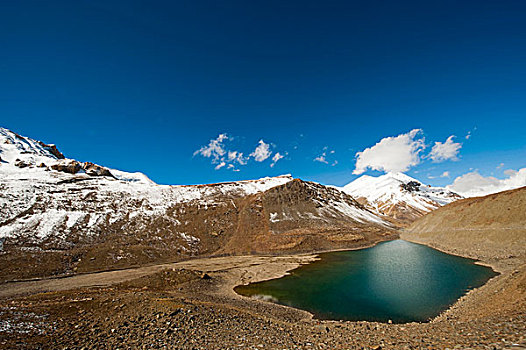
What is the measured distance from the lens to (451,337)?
12797 mm

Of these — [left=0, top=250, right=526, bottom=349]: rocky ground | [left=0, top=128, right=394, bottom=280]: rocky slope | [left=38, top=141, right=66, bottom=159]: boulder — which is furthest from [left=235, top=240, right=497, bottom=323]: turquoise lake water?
[left=38, top=141, right=66, bottom=159]: boulder

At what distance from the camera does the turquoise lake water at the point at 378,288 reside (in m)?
25.8

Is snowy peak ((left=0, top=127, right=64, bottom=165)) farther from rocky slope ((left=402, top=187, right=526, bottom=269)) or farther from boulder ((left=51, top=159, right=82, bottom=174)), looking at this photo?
rocky slope ((left=402, top=187, right=526, bottom=269))

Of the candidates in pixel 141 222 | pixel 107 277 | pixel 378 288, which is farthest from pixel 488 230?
pixel 141 222

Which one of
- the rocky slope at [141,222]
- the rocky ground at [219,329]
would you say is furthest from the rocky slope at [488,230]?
the rocky ground at [219,329]

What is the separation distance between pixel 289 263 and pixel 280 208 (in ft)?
170

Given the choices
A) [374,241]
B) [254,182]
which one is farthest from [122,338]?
[254,182]

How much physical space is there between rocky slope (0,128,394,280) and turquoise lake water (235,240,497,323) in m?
32.0

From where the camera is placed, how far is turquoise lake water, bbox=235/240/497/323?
84.6ft

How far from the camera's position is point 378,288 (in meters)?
34.1

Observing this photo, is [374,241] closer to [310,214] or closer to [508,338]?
[310,214]

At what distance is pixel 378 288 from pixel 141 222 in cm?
7566

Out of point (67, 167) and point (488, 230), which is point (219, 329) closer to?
point (488, 230)

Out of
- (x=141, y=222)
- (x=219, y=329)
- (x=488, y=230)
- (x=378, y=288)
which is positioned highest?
(x=141, y=222)
